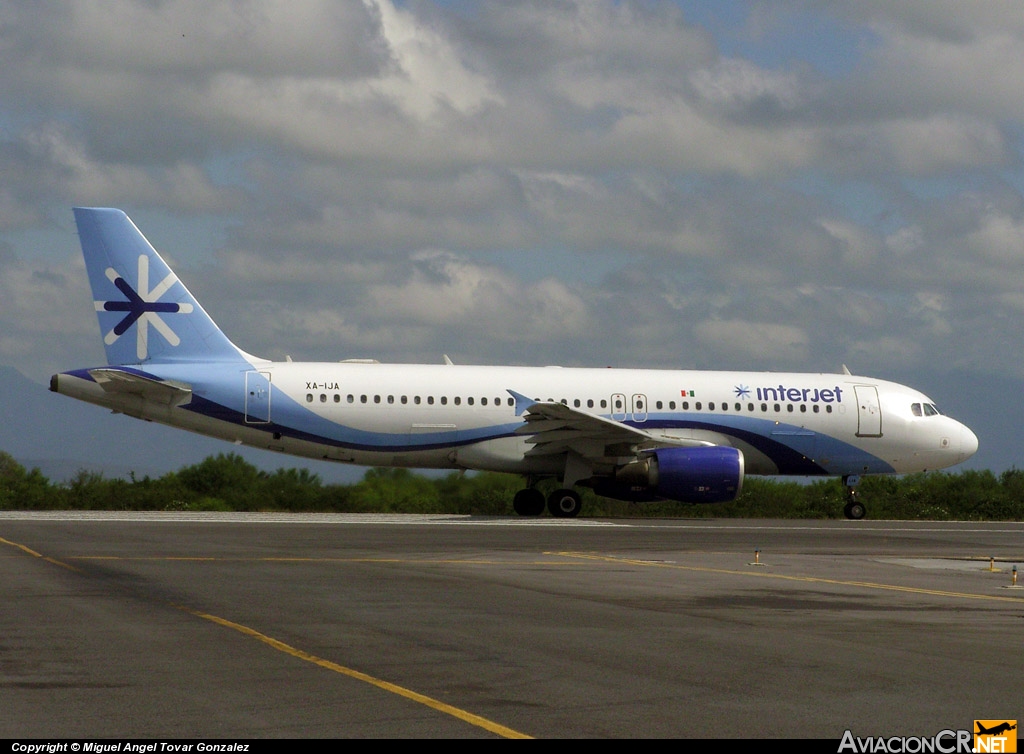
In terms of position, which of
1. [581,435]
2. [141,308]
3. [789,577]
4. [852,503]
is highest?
[141,308]

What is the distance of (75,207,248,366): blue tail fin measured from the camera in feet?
105

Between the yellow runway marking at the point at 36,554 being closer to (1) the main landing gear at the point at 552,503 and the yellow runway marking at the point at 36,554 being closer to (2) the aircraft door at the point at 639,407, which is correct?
(1) the main landing gear at the point at 552,503

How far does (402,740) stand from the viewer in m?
7.27

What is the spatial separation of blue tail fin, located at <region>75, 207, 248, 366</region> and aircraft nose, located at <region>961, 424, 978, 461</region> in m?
20.3

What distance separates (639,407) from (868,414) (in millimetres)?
6561

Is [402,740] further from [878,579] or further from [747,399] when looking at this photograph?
[747,399]

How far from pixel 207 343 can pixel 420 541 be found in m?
11.3

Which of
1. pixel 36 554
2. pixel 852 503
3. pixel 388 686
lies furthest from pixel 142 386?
pixel 388 686

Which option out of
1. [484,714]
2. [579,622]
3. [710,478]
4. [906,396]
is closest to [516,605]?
[579,622]

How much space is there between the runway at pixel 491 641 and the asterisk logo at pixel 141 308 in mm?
10245

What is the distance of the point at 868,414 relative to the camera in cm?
3538

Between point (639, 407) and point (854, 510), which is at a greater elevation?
point (639, 407)

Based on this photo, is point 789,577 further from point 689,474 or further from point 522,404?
point 522,404

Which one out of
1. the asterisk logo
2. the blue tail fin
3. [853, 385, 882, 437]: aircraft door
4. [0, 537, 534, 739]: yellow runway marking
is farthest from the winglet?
[0, 537, 534, 739]: yellow runway marking
